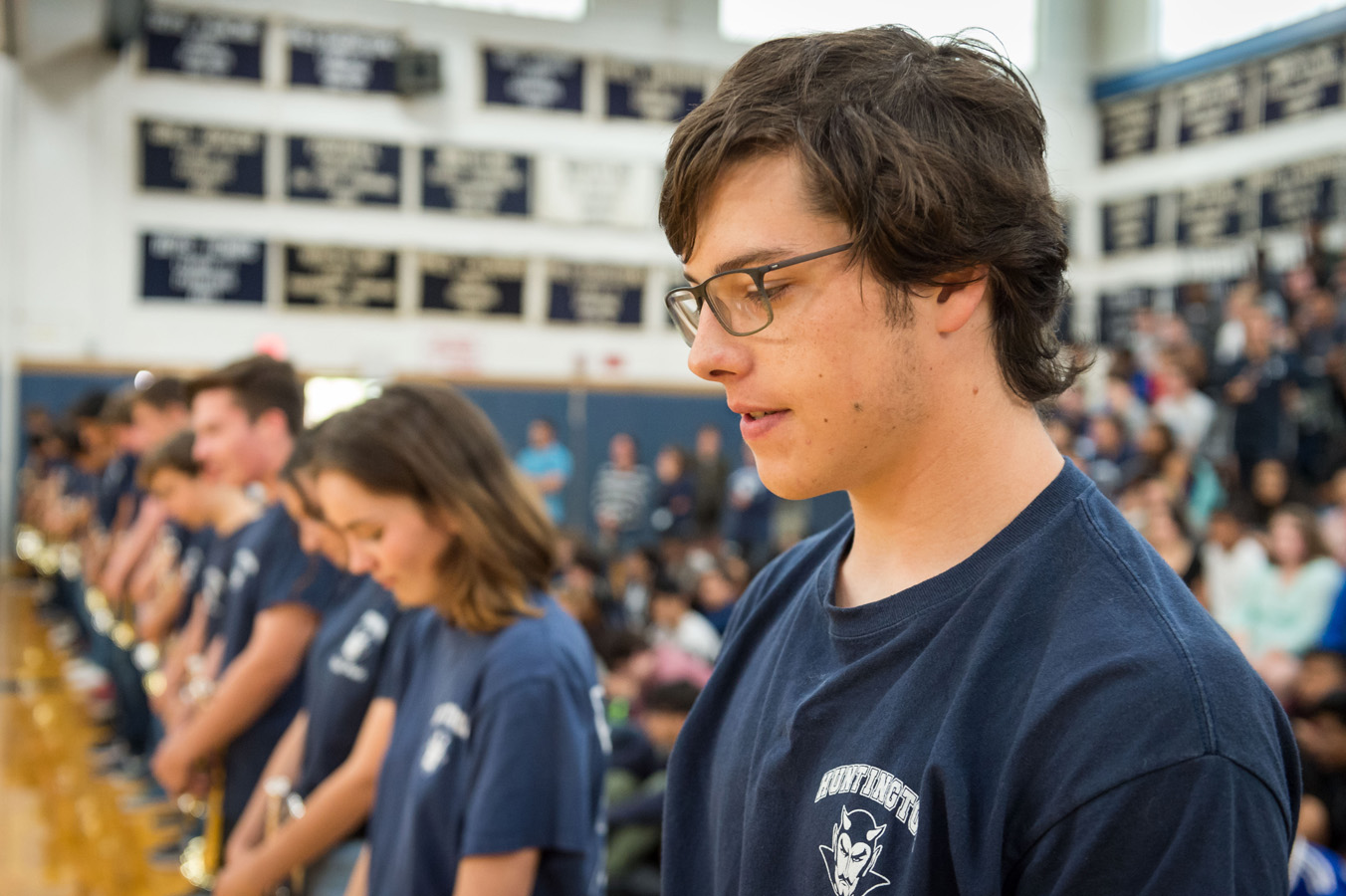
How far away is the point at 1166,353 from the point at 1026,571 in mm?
10373

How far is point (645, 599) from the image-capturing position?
941 centimetres

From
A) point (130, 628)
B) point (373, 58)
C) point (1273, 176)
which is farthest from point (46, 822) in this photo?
point (1273, 176)

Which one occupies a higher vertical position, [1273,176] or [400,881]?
[1273,176]

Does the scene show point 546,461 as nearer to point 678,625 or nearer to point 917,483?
point 678,625

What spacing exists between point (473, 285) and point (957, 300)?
13.7 metres

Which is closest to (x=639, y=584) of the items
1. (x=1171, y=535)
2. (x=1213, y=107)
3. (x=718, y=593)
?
(x=718, y=593)

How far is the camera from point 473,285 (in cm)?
1443

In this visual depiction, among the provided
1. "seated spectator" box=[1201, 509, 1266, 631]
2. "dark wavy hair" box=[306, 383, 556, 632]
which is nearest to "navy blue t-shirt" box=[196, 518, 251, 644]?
"dark wavy hair" box=[306, 383, 556, 632]

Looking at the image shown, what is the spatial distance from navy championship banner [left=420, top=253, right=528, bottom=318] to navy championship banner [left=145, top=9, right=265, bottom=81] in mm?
2975

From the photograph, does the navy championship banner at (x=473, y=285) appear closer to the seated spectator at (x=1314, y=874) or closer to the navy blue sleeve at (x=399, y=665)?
the navy blue sleeve at (x=399, y=665)

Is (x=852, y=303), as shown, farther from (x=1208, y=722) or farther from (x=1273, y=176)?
(x=1273, y=176)

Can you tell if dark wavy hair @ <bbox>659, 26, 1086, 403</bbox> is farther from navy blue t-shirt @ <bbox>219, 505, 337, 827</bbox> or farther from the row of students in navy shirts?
navy blue t-shirt @ <bbox>219, 505, 337, 827</bbox>

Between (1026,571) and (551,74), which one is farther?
(551,74)

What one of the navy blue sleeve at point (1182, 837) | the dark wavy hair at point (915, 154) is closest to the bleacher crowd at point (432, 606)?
the dark wavy hair at point (915, 154)
